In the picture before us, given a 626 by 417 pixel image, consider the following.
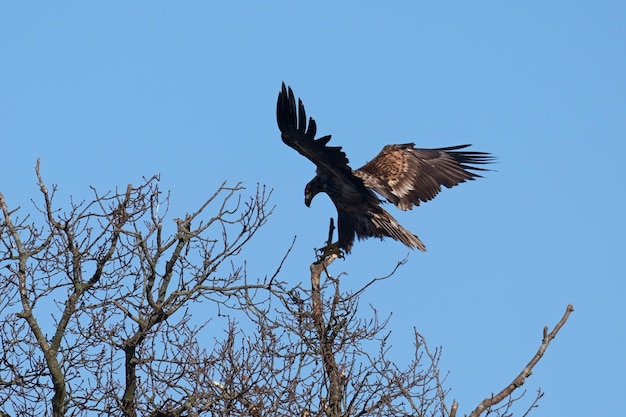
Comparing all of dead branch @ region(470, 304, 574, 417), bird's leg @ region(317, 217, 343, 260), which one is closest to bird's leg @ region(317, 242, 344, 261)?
bird's leg @ region(317, 217, 343, 260)

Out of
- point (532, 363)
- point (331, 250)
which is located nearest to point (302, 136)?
point (331, 250)

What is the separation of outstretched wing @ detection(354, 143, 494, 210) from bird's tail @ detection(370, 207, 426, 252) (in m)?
0.29

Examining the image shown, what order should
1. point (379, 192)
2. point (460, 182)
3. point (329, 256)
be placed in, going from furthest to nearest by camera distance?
point (460, 182) < point (379, 192) < point (329, 256)

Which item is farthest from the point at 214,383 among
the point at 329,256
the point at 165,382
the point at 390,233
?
the point at 390,233

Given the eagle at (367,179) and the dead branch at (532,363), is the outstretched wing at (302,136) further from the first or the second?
the dead branch at (532,363)

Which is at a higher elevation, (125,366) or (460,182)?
(460,182)

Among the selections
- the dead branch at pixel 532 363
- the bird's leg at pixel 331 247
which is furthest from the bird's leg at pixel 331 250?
the dead branch at pixel 532 363

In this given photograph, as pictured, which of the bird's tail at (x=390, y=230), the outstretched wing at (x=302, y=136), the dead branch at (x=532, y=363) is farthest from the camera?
the bird's tail at (x=390, y=230)

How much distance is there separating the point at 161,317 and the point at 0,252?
1379 millimetres

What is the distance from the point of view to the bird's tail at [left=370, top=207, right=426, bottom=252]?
10.6 meters

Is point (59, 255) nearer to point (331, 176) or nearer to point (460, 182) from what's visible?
point (331, 176)

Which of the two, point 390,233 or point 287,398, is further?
point 390,233

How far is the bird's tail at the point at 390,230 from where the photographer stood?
1063 centimetres

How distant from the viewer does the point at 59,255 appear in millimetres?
8047
